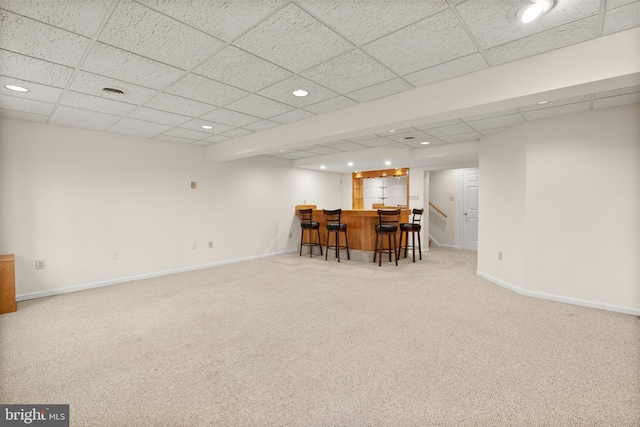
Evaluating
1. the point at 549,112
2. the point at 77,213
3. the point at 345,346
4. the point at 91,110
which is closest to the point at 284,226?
the point at 77,213

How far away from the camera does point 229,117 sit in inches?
147

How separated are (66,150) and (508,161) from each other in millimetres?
6388

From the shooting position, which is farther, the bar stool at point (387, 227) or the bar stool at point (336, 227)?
the bar stool at point (336, 227)

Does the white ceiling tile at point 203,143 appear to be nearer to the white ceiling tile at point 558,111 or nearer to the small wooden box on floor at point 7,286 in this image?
the small wooden box on floor at point 7,286

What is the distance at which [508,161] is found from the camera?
4164 millimetres

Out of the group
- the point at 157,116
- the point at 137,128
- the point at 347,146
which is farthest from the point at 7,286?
the point at 347,146

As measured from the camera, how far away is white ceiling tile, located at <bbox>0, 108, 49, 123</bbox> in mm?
3410

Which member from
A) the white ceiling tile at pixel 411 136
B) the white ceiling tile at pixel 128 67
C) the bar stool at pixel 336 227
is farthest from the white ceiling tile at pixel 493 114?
the white ceiling tile at pixel 128 67

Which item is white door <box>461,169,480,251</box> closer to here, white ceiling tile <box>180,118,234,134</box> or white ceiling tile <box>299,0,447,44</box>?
white ceiling tile <box>180,118,234,134</box>

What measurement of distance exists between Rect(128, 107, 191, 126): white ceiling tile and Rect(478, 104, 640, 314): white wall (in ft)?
15.1

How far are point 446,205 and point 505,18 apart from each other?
6968 mm

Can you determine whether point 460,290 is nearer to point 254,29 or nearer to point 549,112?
point 549,112

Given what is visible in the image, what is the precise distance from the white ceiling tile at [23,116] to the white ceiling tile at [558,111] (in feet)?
19.8

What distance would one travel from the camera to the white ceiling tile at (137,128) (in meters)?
3.88
